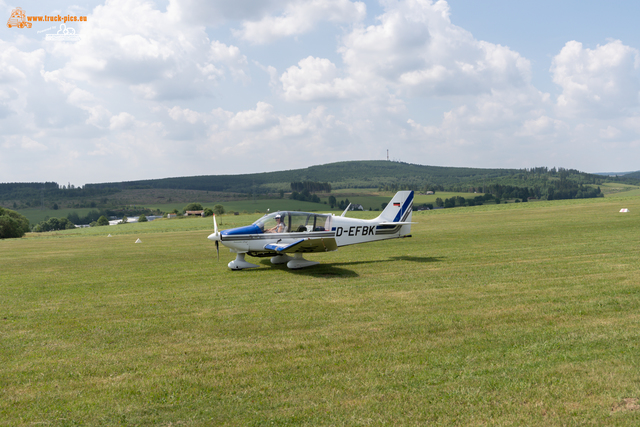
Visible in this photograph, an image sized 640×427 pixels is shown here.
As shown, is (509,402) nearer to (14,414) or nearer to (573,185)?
(14,414)

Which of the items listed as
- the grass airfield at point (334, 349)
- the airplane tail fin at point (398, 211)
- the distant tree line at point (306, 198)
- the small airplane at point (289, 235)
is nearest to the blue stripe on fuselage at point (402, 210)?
the airplane tail fin at point (398, 211)

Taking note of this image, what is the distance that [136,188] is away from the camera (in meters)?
174

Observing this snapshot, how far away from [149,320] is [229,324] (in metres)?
1.80

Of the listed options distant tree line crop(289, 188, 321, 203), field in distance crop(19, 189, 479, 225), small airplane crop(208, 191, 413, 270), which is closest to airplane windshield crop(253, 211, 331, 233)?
small airplane crop(208, 191, 413, 270)

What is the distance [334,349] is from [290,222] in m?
8.69

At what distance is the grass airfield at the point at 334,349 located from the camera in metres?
4.50

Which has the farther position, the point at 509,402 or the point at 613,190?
the point at 613,190

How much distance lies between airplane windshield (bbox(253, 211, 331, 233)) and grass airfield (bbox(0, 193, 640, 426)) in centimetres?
222

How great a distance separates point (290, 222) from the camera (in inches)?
579

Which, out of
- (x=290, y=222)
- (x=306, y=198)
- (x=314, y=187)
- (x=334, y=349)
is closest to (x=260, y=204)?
(x=306, y=198)

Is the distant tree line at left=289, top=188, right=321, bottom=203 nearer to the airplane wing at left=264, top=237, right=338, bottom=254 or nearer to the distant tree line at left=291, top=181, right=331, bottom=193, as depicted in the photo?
the distant tree line at left=291, top=181, right=331, bottom=193

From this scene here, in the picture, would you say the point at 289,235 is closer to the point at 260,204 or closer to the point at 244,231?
the point at 244,231

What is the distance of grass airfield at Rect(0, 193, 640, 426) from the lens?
177 inches

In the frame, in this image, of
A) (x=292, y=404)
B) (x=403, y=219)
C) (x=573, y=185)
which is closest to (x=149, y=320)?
(x=292, y=404)
